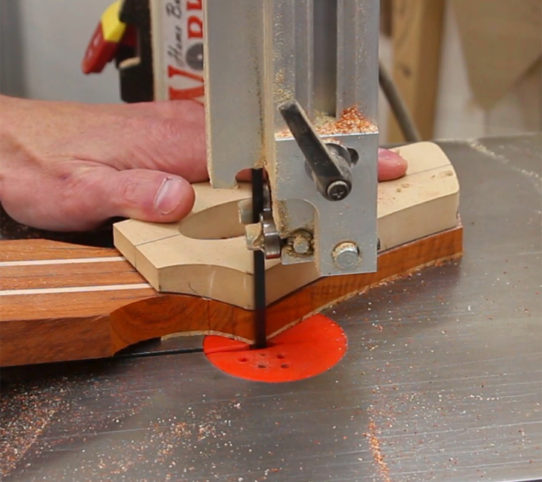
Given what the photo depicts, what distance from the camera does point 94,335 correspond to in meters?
0.83

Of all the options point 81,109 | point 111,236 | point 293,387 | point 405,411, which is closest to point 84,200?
point 111,236

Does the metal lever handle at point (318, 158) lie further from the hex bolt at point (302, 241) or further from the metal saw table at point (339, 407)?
the metal saw table at point (339, 407)

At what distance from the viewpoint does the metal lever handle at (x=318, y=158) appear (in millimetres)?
648

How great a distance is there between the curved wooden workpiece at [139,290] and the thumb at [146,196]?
0.02m

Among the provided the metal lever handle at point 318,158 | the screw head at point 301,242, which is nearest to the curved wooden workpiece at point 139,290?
the screw head at point 301,242

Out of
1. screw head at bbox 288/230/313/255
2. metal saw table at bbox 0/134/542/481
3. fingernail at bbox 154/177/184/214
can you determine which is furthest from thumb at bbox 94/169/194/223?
screw head at bbox 288/230/313/255

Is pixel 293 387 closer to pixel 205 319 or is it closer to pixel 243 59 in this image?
pixel 205 319

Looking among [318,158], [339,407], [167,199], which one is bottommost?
[339,407]

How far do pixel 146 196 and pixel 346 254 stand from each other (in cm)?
34

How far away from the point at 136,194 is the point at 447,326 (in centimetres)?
39

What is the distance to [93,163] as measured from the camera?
3.53 ft

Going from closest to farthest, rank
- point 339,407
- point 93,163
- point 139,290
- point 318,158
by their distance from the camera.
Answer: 1. point 318,158
2. point 339,407
3. point 139,290
4. point 93,163

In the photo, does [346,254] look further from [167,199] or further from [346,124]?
[167,199]

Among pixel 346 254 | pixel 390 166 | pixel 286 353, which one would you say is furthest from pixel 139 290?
pixel 390 166
